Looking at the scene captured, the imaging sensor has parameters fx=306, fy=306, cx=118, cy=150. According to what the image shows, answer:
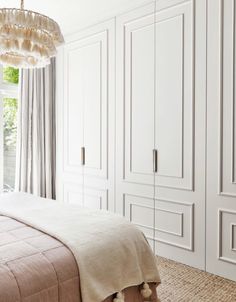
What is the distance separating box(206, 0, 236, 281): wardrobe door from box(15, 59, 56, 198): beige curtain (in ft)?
7.89

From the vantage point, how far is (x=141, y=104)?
3.28 m

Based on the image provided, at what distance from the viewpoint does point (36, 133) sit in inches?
166

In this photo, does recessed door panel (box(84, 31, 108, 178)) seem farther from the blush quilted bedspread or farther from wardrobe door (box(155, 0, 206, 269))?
Result: the blush quilted bedspread

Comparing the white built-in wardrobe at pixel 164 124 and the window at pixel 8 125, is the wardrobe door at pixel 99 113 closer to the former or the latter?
the white built-in wardrobe at pixel 164 124

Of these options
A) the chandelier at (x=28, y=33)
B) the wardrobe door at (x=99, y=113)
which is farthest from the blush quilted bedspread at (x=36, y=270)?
the wardrobe door at (x=99, y=113)

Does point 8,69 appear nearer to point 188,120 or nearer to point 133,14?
point 133,14

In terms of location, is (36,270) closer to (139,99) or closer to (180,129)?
(180,129)

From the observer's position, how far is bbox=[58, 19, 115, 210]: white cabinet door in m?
3.64

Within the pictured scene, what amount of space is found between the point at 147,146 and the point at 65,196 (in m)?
1.63

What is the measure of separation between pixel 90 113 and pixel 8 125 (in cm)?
129

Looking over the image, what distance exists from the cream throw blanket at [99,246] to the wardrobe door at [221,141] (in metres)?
0.97

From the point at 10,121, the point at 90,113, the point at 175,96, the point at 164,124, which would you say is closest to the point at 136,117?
the point at 164,124

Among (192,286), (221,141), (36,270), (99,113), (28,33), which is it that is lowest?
(192,286)

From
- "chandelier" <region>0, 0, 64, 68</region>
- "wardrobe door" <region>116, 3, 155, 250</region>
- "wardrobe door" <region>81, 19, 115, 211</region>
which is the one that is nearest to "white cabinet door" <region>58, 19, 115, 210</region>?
"wardrobe door" <region>81, 19, 115, 211</region>
